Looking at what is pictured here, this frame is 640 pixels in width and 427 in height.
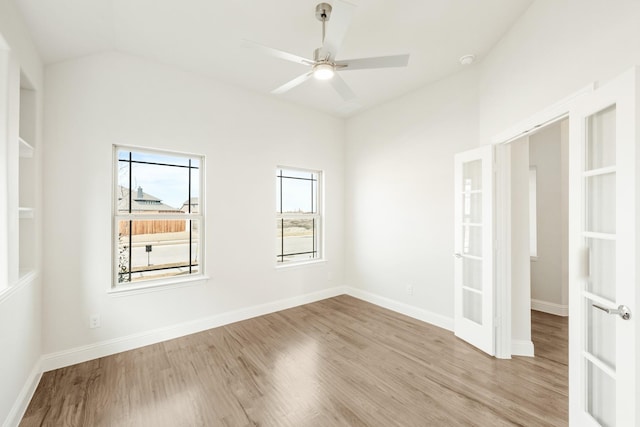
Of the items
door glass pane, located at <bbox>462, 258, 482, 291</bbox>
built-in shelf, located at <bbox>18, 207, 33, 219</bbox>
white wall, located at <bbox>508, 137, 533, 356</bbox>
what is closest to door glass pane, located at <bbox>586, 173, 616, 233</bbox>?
white wall, located at <bbox>508, 137, 533, 356</bbox>

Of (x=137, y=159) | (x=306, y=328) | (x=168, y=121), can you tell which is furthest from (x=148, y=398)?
(x=168, y=121)

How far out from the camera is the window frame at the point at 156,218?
2.83 metres

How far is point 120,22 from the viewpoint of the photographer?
2408 millimetres

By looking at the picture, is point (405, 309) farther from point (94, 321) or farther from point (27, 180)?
point (27, 180)

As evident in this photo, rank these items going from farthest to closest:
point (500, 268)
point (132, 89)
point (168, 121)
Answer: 1. point (168, 121)
2. point (132, 89)
3. point (500, 268)

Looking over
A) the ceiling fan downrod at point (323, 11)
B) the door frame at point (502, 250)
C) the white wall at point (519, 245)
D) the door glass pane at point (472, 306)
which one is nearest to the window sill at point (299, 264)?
the door glass pane at point (472, 306)

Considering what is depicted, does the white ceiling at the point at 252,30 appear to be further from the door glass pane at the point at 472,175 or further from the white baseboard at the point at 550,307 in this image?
the white baseboard at the point at 550,307

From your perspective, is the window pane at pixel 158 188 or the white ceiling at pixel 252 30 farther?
the window pane at pixel 158 188

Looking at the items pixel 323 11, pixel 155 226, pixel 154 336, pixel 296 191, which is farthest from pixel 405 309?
pixel 323 11

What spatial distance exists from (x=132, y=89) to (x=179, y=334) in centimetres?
272

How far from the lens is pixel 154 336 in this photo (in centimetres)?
298

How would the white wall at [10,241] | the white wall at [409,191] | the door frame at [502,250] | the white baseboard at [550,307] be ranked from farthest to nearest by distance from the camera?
1. the white baseboard at [550,307]
2. the white wall at [409,191]
3. the door frame at [502,250]
4. the white wall at [10,241]

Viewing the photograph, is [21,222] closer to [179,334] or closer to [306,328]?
[179,334]

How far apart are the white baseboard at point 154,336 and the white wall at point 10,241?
0.46 m
